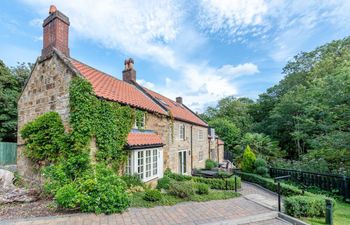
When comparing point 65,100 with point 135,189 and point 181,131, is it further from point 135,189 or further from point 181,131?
point 181,131

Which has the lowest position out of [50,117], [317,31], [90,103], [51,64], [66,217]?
[66,217]

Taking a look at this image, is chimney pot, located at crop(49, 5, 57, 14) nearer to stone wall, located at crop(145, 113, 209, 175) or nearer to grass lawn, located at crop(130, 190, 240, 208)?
stone wall, located at crop(145, 113, 209, 175)

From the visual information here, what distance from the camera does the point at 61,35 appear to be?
10.8 meters

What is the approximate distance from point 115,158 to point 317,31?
17.3 meters

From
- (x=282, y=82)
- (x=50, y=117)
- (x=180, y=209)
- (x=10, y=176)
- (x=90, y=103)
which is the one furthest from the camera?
(x=282, y=82)

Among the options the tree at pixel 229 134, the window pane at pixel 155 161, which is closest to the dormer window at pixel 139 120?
the window pane at pixel 155 161

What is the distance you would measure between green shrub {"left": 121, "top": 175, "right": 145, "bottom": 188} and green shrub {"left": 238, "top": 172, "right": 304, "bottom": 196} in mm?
8061

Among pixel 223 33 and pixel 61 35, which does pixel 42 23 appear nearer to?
pixel 61 35

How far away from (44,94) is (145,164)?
277 inches

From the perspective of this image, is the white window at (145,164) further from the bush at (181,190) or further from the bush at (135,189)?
the bush at (181,190)

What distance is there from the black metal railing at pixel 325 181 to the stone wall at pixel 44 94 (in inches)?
619

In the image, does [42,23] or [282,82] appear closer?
[42,23]

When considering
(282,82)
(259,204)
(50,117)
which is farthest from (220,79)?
(50,117)

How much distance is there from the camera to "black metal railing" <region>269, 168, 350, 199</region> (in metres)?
11.0
